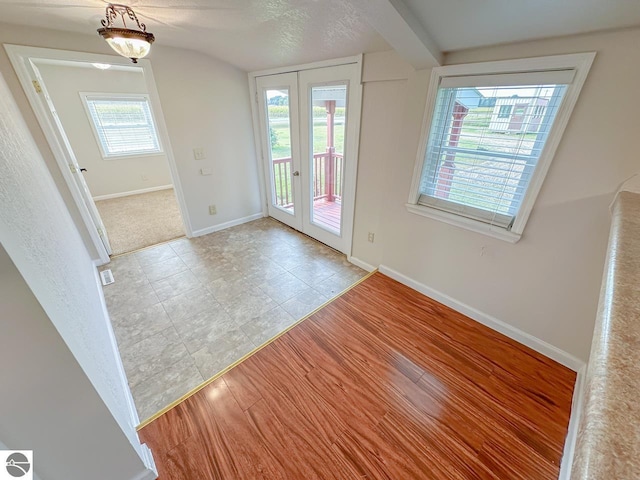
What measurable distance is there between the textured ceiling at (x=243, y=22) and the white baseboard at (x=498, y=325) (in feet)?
6.37

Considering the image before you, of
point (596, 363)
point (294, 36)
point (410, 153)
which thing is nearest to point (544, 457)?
point (596, 363)

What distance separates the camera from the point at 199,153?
10.1 ft

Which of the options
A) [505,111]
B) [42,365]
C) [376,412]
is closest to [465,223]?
[505,111]

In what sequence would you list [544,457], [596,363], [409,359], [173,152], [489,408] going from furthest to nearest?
[173,152]
[409,359]
[489,408]
[544,457]
[596,363]

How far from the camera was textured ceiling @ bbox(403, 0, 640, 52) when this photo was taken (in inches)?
41.3

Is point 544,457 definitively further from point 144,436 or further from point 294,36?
point 294,36

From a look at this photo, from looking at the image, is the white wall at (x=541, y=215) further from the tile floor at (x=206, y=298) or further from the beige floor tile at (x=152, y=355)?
the beige floor tile at (x=152, y=355)

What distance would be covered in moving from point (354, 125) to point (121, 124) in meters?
4.82

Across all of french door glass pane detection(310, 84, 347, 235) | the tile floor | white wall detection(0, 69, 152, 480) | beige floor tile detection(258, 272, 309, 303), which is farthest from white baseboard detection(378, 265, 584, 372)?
white wall detection(0, 69, 152, 480)

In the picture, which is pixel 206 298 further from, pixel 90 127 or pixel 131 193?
pixel 90 127

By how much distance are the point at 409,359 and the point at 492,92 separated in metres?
1.78

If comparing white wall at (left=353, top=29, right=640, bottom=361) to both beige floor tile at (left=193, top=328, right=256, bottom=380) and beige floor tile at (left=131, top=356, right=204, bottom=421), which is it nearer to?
beige floor tile at (left=193, top=328, right=256, bottom=380)

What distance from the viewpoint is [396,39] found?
4.79 ft

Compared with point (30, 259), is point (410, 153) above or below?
above
